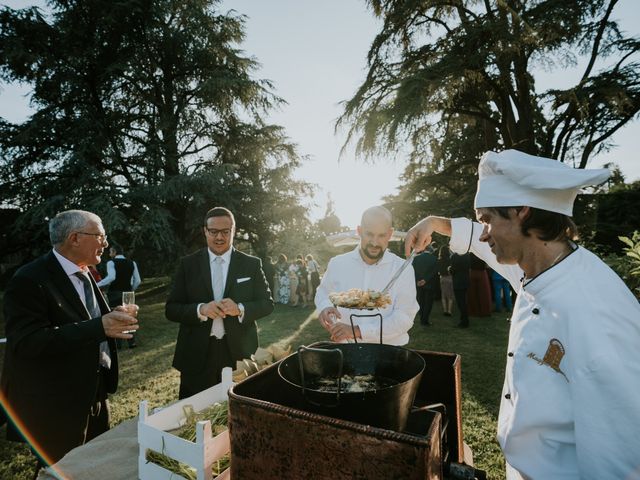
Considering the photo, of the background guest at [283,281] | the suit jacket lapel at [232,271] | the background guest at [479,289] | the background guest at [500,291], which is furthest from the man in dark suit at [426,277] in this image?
the suit jacket lapel at [232,271]

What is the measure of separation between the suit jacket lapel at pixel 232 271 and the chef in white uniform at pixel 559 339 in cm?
262

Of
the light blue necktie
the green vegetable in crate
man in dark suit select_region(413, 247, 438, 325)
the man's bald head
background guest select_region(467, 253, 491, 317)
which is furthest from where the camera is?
background guest select_region(467, 253, 491, 317)

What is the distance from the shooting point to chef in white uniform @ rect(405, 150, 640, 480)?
0.95 m

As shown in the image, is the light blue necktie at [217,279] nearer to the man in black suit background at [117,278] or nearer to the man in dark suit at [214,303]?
the man in dark suit at [214,303]

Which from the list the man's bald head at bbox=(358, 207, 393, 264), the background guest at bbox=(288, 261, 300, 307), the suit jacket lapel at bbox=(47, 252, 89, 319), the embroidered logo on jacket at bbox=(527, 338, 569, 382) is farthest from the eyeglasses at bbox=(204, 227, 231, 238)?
the background guest at bbox=(288, 261, 300, 307)

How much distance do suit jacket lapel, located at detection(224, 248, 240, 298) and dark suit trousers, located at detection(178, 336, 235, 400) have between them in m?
0.50

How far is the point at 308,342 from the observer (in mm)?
7898

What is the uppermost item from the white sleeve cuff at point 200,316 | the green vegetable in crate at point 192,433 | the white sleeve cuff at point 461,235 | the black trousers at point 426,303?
the white sleeve cuff at point 461,235

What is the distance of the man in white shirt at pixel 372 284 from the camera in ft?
8.51

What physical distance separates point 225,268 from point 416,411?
8.54ft

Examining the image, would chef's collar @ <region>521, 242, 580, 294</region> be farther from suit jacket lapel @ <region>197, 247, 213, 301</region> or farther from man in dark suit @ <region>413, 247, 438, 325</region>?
man in dark suit @ <region>413, 247, 438, 325</region>

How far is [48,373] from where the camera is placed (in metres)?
2.29

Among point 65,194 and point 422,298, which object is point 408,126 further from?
point 65,194

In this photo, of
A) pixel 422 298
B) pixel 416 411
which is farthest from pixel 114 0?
pixel 416 411
